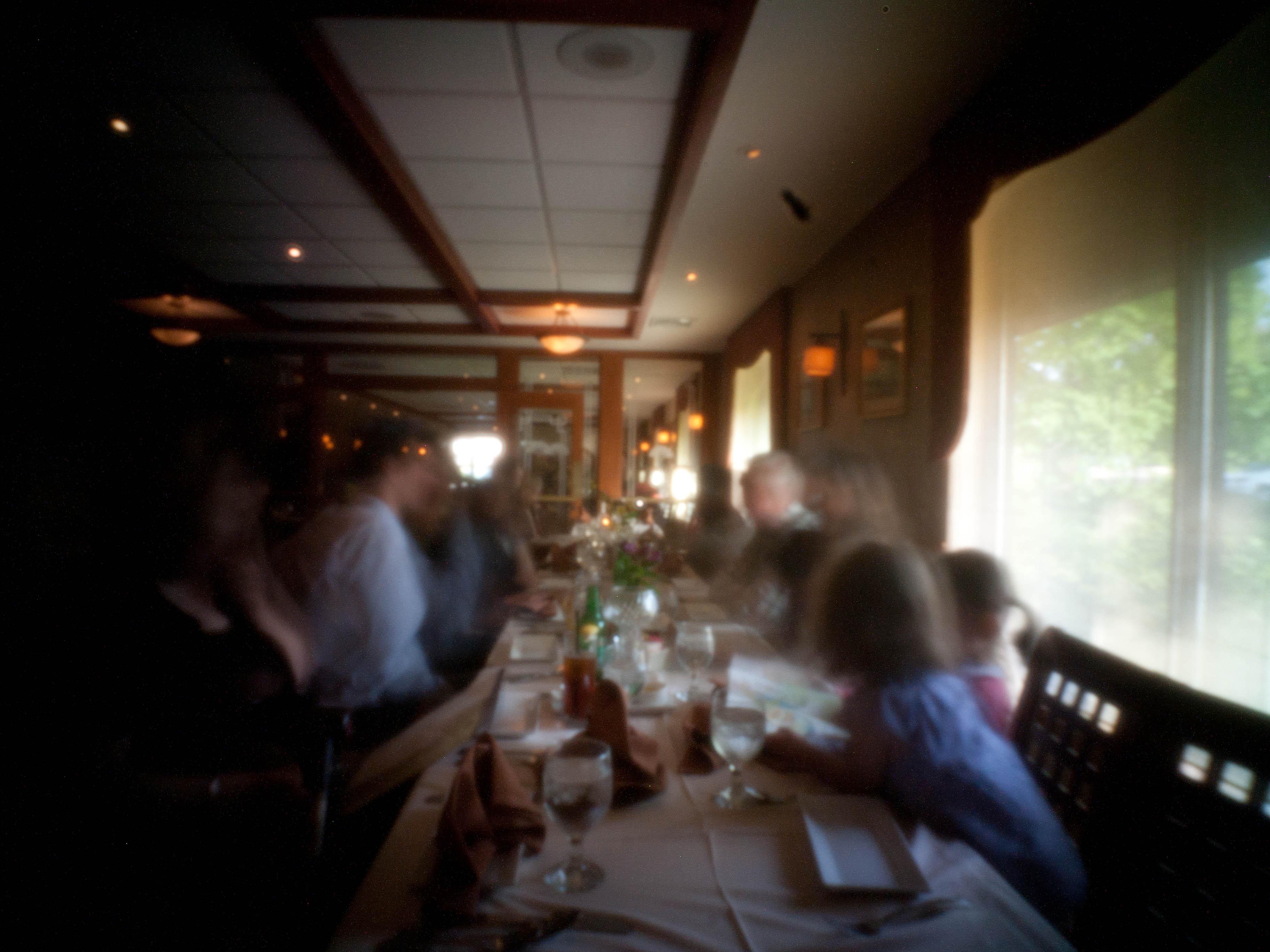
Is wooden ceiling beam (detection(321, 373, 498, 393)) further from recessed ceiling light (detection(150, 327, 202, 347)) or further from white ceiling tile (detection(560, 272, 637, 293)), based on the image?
white ceiling tile (detection(560, 272, 637, 293))

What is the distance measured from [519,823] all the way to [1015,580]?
242 cm

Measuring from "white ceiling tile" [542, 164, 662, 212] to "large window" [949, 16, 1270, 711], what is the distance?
5.78 feet

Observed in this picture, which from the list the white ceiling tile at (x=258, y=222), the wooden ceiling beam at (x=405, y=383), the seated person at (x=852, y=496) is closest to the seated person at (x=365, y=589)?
the seated person at (x=852, y=496)

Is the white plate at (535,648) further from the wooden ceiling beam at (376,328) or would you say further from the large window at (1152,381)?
the wooden ceiling beam at (376,328)

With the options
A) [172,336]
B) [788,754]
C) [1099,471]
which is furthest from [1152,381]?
[172,336]

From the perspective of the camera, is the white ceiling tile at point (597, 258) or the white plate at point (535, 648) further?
the white ceiling tile at point (597, 258)

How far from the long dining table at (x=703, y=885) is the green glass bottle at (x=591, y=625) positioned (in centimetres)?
49

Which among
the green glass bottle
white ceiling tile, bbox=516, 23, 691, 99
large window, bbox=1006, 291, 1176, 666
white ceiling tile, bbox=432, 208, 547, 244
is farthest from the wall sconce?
the green glass bottle

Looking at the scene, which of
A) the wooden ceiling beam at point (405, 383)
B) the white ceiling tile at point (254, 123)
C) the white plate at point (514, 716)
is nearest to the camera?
the white plate at point (514, 716)

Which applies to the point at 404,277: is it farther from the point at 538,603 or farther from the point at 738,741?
the point at 738,741

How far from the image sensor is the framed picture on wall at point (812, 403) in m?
4.77

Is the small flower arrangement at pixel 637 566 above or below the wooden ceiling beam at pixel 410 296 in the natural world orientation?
below

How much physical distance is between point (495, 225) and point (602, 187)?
0.92m

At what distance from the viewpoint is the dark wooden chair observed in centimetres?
81
